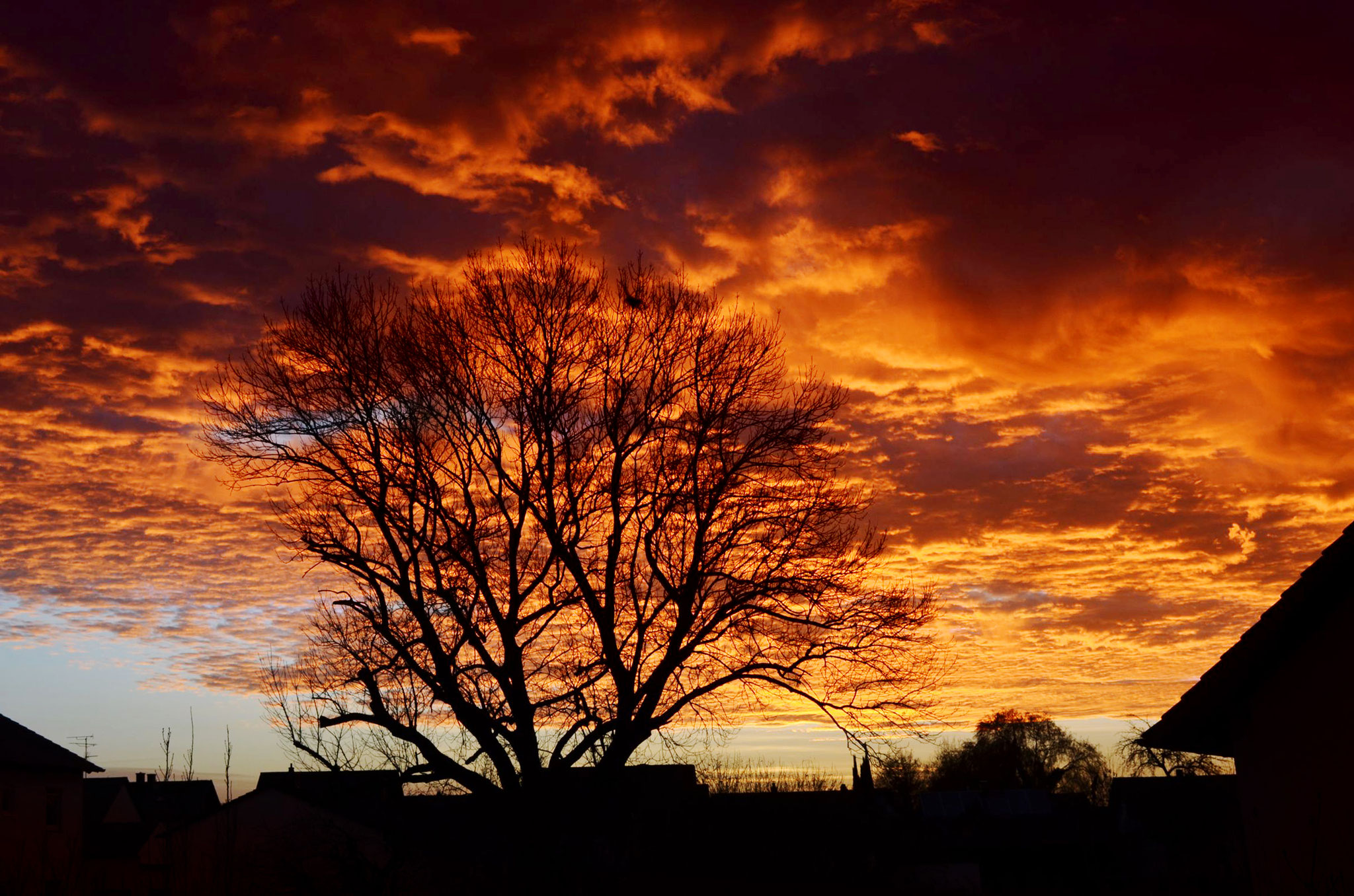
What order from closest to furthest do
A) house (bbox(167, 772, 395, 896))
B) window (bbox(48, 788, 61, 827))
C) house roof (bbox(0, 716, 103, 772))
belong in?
house (bbox(167, 772, 395, 896)) < house roof (bbox(0, 716, 103, 772)) < window (bbox(48, 788, 61, 827))

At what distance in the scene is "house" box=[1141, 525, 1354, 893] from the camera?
34.0 ft

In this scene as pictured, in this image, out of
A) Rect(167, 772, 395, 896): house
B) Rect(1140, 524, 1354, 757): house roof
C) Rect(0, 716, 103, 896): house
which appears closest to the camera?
Rect(167, 772, 395, 896): house

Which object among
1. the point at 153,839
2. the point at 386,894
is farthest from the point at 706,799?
the point at 153,839

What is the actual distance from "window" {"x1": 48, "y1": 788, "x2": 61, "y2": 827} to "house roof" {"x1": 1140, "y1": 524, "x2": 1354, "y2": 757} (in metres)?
40.7

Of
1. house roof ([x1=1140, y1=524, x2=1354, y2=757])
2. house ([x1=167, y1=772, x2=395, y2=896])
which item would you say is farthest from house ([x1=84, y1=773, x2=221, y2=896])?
house roof ([x1=1140, y1=524, x2=1354, y2=757])

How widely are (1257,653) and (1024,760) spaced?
305 ft

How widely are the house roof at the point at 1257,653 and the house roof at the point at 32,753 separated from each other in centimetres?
3865

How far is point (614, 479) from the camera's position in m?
19.9

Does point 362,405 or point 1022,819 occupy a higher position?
point 362,405

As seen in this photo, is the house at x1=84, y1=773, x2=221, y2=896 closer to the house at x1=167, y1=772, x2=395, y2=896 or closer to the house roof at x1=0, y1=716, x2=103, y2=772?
the house at x1=167, y1=772, x2=395, y2=896

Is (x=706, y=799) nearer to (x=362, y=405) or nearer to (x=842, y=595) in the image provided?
(x=842, y=595)

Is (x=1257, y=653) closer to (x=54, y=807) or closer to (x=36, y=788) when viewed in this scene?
(x=36, y=788)

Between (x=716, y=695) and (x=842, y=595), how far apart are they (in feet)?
10.6

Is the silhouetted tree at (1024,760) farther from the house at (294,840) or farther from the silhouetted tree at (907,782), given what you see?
the house at (294,840)
